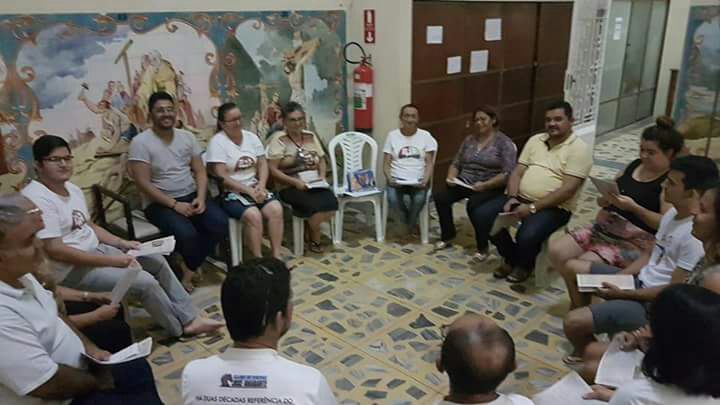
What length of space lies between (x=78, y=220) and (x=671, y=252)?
2.70m

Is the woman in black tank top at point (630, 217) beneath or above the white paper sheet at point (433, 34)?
beneath

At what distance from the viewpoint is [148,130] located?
10.7ft

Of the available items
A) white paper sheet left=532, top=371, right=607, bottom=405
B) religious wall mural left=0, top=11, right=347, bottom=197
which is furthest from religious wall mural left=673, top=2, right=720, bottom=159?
white paper sheet left=532, top=371, right=607, bottom=405

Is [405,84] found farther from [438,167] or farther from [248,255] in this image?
[248,255]

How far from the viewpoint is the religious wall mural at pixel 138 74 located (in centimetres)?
290

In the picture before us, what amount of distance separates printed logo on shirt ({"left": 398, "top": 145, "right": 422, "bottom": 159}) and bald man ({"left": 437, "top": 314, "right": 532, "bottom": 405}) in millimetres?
2747

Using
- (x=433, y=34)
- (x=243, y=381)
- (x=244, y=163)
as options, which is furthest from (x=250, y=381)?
(x=433, y=34)

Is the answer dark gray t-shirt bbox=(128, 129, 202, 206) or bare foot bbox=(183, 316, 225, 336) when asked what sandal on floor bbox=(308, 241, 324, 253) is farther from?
bare foot bbox=(183, 316, 225, 336)

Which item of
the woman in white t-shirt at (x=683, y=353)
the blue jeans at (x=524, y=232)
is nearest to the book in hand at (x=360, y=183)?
the blue jeans at (x=524, y=232)

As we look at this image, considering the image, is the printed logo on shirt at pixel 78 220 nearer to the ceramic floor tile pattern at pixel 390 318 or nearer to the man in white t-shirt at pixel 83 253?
the man in white t-shirt at pixel 83 253

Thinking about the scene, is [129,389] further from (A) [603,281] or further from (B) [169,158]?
(A) [603,281]

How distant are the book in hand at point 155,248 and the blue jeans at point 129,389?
0.98 meters

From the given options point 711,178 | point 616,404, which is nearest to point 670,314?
point 616,404

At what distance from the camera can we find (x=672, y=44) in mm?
8000
